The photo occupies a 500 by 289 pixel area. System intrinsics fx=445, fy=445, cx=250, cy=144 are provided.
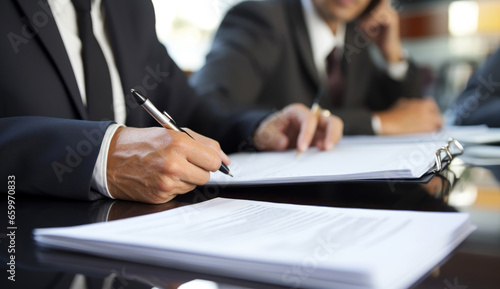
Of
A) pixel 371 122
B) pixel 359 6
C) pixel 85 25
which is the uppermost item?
pixel 359 6


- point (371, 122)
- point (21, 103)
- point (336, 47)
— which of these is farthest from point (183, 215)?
point (336, 47)

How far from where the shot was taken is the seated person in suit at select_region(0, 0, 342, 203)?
0.54 m

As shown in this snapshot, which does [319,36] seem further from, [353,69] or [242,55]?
[242,55]

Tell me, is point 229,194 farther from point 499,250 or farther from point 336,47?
point 336,47

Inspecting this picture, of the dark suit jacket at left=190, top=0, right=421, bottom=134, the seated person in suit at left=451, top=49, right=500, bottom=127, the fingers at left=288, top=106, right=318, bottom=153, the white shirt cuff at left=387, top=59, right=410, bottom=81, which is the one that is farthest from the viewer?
the white shirt cuff at left=387, top=59, right=410, bottom=81

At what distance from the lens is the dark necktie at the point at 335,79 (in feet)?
5.78

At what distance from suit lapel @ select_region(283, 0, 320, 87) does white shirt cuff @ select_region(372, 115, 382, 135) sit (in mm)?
317

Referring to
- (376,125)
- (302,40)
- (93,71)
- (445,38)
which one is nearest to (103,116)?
(93,71)

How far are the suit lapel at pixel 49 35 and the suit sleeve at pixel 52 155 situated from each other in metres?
0.21

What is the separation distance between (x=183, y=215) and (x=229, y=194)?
0.47 ft

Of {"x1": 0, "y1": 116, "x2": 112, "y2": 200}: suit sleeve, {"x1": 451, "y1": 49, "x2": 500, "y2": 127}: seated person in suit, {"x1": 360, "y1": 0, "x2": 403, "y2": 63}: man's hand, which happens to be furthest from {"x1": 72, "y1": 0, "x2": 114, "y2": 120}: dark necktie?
{"x1": 360, "y1": 0, "x2": 403, "y2": 63}: man's hand

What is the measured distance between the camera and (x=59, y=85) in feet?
2.52

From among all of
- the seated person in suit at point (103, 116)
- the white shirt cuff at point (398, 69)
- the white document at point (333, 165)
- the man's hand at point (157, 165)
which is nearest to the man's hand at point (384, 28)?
the white shirt cuff at point (398, 69)

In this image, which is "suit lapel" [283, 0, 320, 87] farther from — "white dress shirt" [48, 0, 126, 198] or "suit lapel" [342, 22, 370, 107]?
"white dress shirt" [48, 0, 126, 198]
